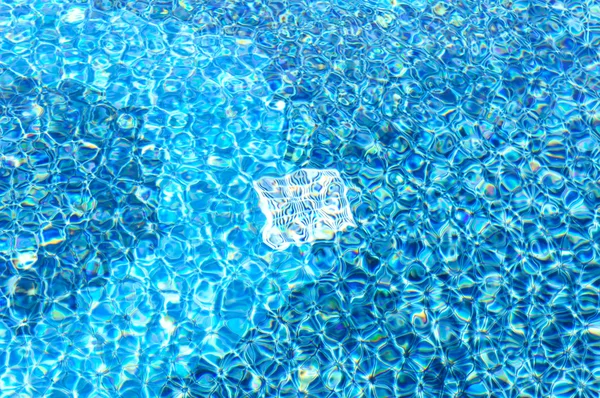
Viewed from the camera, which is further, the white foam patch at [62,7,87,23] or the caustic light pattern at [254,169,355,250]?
the white foam patch at [62,7,87,23]

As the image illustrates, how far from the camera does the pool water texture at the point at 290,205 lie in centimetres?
168

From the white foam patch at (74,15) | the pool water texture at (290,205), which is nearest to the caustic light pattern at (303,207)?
the pool water texture at (290,205)

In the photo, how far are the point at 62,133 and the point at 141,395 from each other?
76 centimetres

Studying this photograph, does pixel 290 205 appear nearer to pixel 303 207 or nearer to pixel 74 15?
pixel 303 207

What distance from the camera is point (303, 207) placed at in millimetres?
1854

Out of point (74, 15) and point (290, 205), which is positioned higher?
point (74, 15)

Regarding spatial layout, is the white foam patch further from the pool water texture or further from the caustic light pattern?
the caustic light pattern

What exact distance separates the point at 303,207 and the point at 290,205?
Answer: 1.4 inches

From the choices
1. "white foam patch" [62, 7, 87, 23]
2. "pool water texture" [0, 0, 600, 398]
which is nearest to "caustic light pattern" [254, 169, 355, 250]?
"pool water texture" [0, 0, 600, 398]

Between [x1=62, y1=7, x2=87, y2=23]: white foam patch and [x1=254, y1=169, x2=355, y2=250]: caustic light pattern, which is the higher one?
[x1=62, y1=7, x2=87, y2=23]: white foam patch

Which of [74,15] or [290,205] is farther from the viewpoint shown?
[74,15]

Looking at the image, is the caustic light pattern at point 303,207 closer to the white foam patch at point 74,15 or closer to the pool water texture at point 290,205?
the pool water texture at point 290,205

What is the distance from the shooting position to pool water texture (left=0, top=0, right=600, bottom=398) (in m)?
1.68

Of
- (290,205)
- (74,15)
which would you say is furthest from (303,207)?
(74,15)
